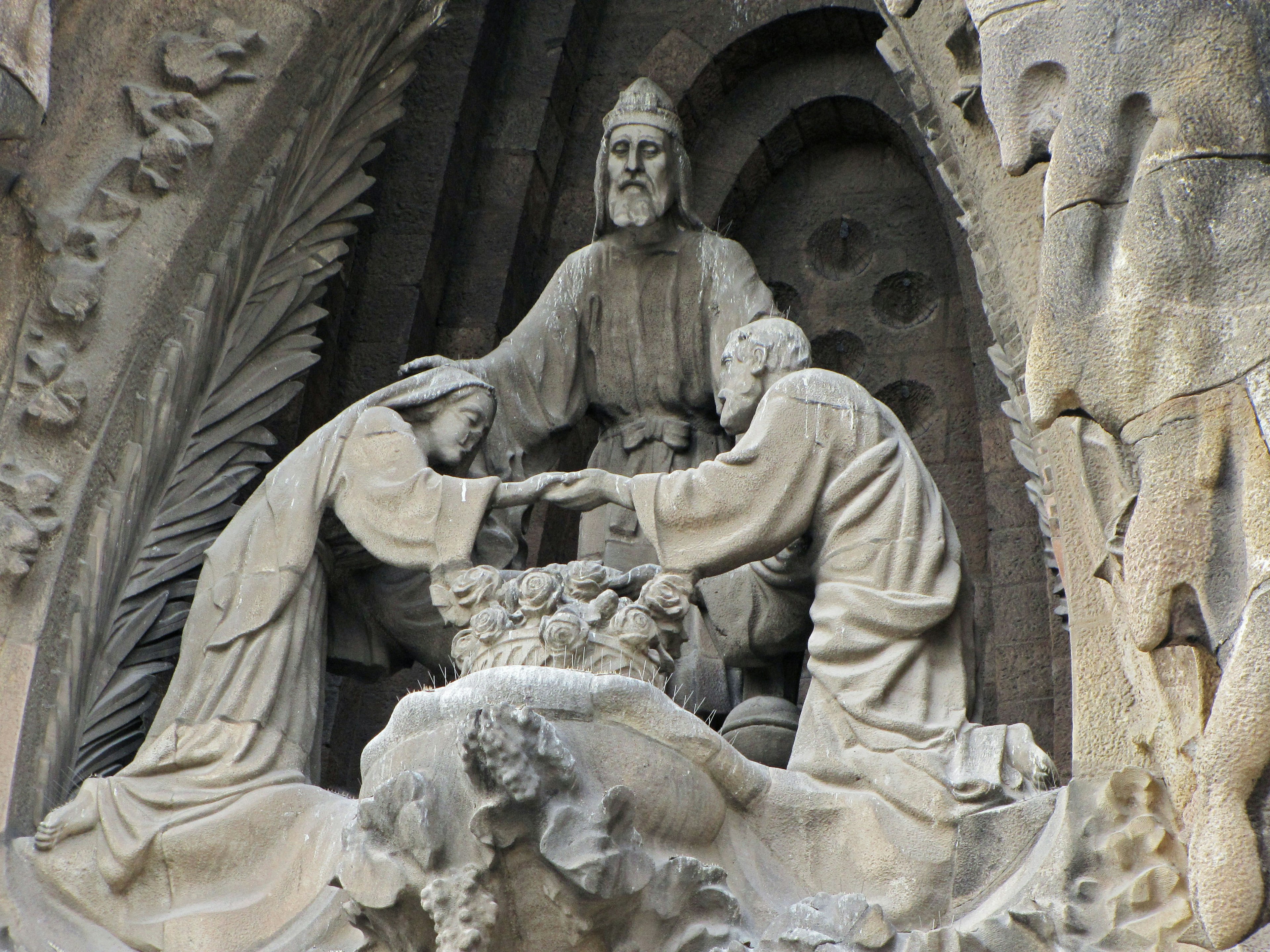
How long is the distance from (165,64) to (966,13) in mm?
1946

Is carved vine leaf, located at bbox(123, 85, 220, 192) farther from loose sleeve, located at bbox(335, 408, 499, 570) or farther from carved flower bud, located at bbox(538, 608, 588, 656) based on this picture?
carved flower bud, located at bbox(538, 608, 588, 656)

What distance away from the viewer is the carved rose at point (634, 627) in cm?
462

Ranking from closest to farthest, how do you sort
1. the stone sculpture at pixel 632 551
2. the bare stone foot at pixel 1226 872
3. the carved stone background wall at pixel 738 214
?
1. the bare stone foot at pixel 1226 872
2. the stone sculpture at pixel 632 551
3. the carved stone background wall at pixel 738 214

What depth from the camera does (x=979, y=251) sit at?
5105 millimetres

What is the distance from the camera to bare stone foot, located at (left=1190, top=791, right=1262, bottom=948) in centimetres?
380

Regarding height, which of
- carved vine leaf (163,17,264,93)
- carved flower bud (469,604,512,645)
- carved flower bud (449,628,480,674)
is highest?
carved vine leaf (163,17,264,93)

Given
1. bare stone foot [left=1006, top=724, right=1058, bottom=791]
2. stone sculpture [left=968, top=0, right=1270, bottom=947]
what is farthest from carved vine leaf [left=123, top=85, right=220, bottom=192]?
bare stone foot [left=1006, top=724, right=1058, bottom=791]

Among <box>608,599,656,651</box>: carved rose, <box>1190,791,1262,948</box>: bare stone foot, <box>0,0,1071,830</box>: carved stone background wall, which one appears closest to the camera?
<box>1190,791,1262,948</box>: bare stone foot

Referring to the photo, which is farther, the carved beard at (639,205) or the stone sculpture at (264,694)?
the carved beard at (639,205)

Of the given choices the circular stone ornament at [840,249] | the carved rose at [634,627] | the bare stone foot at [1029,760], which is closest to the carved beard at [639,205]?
the carved rose at [634,627]

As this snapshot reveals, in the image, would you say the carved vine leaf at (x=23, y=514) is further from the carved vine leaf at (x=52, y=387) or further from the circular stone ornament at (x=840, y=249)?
the circular stone ornament at (x=840, y=249)

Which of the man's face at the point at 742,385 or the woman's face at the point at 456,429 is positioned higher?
the man's face at the point at 742,385

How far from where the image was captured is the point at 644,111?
580 cm

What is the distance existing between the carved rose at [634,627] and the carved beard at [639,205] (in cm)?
139
